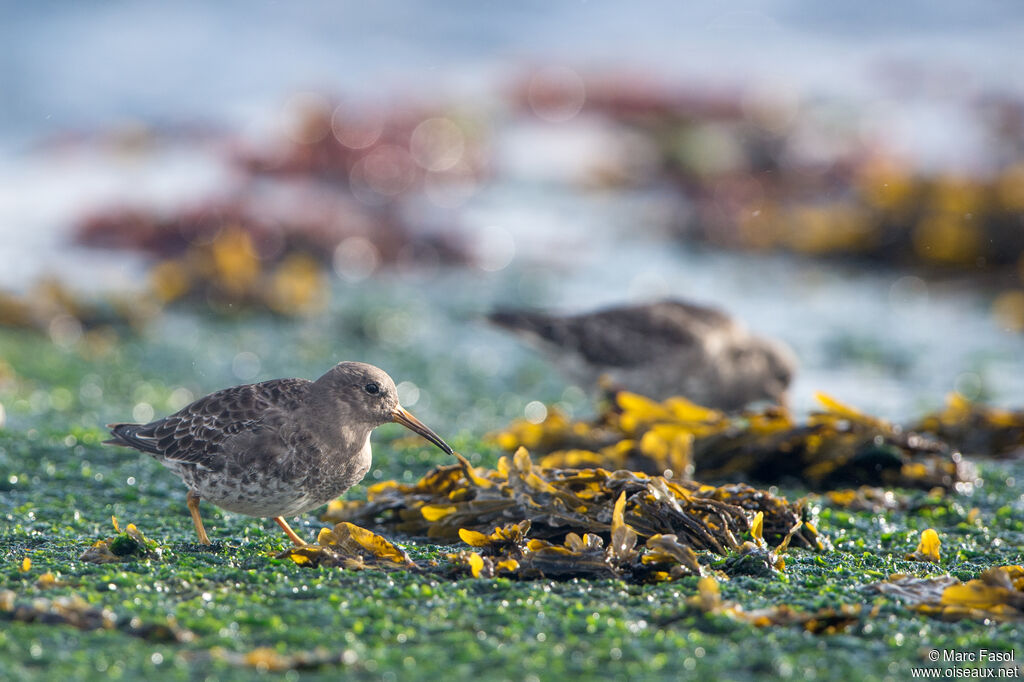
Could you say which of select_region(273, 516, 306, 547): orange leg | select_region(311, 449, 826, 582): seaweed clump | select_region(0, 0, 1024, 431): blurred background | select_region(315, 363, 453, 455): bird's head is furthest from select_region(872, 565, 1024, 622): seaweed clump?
select_region(0, 0, 1024, 431): blurred background

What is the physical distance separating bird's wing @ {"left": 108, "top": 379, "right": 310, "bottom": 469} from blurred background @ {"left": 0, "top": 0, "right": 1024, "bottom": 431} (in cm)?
250

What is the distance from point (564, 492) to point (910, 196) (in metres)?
9.03

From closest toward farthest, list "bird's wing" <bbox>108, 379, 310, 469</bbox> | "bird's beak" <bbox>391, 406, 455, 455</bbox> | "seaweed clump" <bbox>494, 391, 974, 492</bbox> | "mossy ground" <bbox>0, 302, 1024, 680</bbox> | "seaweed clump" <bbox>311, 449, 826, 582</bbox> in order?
"mossy ground" <bbox>0, 302, 1024, 680</bbox> → "seaweed clump" <bbox>311, 449, 826, 582</bbox> → "bird's wing" <bbox>108, 379, 310, 469</bbox> → "bird's beak" <bbox>391, 406, 455, 455</bbox> → "seaweed clump" <bbox>494, 391, 974, 492</bbox>

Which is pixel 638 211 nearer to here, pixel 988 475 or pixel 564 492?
pixel 988 475

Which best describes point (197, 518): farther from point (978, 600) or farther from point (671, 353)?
point (671, 353)

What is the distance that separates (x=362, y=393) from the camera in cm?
425

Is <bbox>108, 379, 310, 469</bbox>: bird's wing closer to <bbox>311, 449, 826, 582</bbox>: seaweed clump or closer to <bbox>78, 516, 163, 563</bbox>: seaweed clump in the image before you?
<bbox>78, 516, 163, 563</bbox>: seaweed clump

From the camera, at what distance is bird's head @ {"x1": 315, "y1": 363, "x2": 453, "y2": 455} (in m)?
4.20

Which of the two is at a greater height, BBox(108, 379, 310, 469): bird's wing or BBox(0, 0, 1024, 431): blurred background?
BBox(0, 0, 1024, 431): blurred background

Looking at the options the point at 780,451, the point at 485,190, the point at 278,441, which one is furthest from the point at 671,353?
the point at 485,190

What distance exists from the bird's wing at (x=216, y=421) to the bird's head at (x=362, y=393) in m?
0.12

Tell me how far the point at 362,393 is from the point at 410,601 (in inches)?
41.7

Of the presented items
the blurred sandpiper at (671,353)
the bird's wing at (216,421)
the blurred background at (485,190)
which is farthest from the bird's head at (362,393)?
the blurred sandpiper at (671,353)

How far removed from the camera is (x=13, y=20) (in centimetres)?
2266
